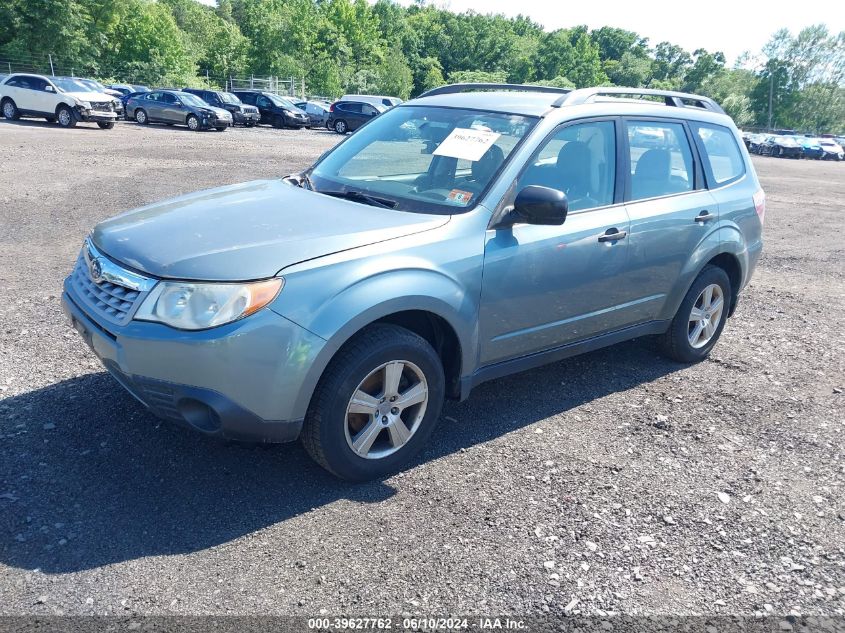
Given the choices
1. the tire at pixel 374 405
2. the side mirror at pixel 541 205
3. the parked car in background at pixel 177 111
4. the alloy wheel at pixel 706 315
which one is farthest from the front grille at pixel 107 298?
the parked car in background at pixel 177 111

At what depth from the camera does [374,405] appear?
140 inches

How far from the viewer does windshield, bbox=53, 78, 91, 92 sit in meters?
25.0

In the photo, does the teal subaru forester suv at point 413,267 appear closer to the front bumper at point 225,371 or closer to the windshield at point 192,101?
the front bumper at point 225,371

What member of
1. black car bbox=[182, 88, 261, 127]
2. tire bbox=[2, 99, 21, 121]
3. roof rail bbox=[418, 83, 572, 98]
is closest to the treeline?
black car bbox=[182, 88, 261, 127]

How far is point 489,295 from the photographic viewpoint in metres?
3.89

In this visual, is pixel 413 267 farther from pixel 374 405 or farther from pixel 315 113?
pixel 315 113

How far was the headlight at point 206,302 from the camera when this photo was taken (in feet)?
10.2

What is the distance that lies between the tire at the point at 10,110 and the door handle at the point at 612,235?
27.1 metres

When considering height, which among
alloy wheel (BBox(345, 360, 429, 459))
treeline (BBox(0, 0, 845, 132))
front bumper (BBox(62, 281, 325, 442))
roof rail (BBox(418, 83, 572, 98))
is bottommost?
alloy wheel (BBox(345, 360, 429, 459))

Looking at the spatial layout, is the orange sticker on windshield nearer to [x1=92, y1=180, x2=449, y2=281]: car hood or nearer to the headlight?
[x1=92, y1=180, x2=449, y2=281]: car hood

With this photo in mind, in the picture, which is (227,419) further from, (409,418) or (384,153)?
(384,153)

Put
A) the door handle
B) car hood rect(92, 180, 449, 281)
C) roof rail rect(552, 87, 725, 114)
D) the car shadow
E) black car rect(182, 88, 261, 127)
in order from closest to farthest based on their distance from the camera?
the car shadow < car hood rect(92, 180, 449, 281) < the door handle < roof rail rect(552, 87, 725, 114) < black car rect(182, 88, 261, 127)

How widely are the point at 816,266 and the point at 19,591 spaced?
9.93 meters

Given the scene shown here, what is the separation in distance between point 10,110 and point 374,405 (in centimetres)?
2756
